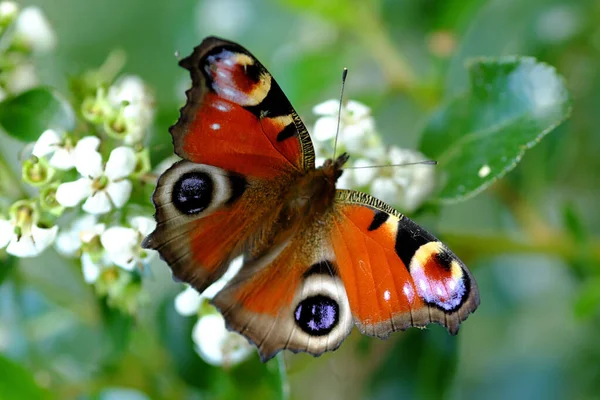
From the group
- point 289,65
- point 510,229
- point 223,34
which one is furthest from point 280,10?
point 510,229

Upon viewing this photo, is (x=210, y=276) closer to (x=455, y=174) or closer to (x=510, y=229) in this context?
(x=455, y=174)

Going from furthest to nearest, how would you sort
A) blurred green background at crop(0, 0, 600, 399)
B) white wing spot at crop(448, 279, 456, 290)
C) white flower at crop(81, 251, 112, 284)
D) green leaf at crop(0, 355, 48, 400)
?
blurred green background at crop(0, 0, 600, 399) → green leaf at crop(0, 355, 48, 400) → white flower at crop(81, 251, 112, 284) → white wing spot at crop(448, 279, 456, 290)

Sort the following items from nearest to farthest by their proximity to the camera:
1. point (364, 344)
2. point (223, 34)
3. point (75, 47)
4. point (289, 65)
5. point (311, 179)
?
1. point (311, 179)
2. point (364, 344)
3. point (289, 65)
4. point (223, 34)
5. point (75, 47)

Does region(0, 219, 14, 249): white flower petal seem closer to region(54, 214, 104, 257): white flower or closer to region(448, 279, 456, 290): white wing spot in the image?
region(54, 214, 104, 257): white flower

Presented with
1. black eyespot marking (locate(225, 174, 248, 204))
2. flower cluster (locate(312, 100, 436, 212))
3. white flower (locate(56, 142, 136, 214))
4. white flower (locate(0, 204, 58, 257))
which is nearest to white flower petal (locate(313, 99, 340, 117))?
flower cluster (locate(312, 100, 436, 212))

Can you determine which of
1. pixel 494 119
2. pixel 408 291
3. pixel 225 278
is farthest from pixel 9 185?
pixel 494 119
